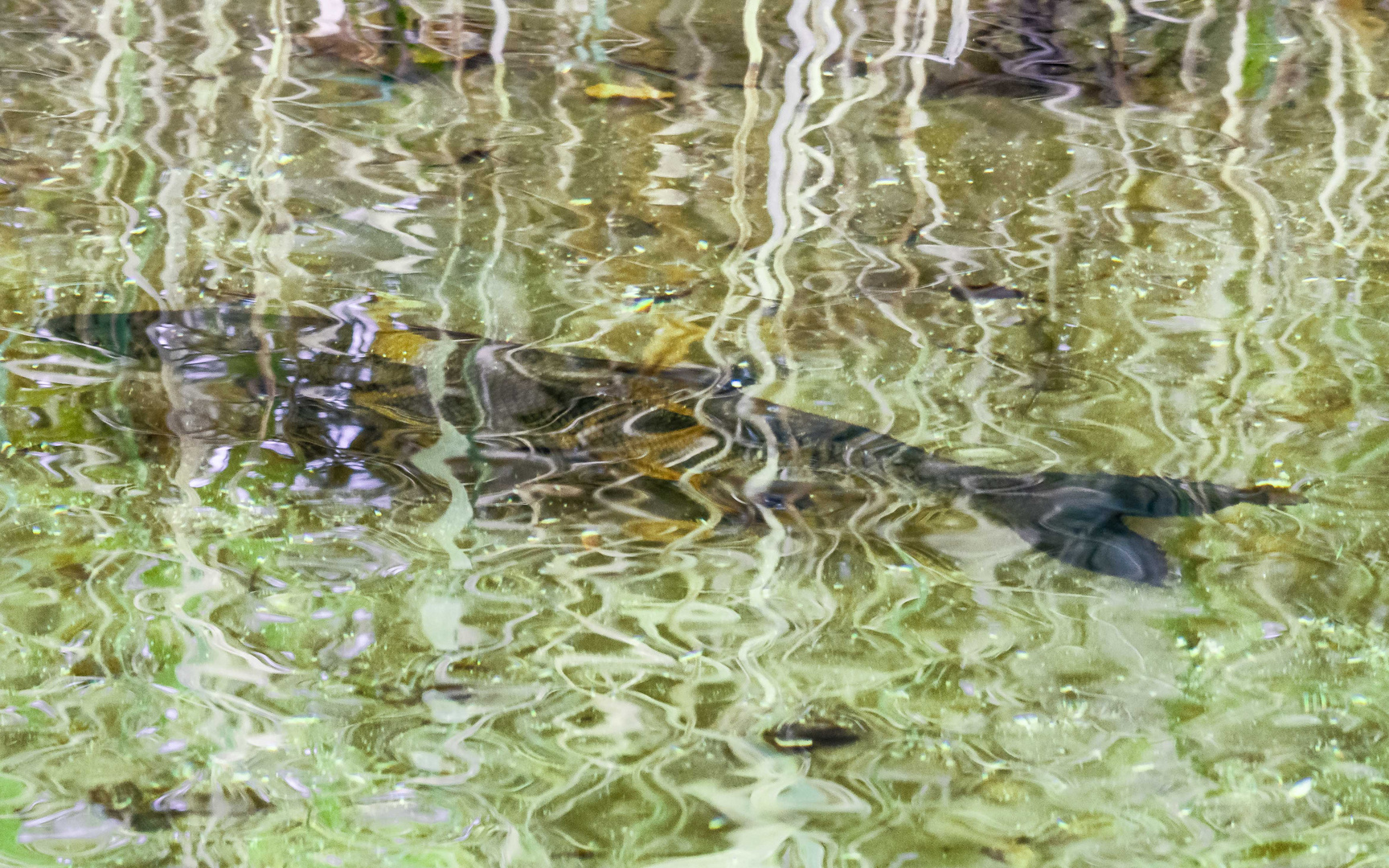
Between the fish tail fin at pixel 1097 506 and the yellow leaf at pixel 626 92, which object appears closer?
the fish tail fin at pixel 1097 506

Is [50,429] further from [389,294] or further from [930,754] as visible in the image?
[930,754]

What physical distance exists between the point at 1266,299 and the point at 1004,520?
726mm

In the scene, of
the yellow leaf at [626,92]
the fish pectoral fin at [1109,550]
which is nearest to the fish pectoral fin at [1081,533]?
the fish pectoral fin at [1109,550]

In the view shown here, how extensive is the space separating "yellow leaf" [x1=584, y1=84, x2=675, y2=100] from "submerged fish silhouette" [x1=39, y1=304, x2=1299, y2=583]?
1.00 metres

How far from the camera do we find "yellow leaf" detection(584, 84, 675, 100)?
2.41 metres

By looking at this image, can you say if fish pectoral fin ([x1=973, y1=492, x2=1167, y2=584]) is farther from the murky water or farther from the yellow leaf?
the yellow leaf

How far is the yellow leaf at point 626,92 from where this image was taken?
2414 mm

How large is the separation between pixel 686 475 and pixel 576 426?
169 millimetres

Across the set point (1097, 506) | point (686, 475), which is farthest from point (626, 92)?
point (1097, 506)

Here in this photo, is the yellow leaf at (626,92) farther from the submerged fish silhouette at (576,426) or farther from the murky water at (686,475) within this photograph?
the submerged fish silhouette at (576,426)

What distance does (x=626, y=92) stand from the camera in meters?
2.44

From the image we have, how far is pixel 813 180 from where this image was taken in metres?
2.06

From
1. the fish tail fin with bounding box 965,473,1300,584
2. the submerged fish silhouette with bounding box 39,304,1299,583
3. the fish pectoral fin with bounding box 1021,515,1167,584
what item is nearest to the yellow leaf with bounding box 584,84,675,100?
the submerged fish silhouette with bounding box 39,304,1299,583

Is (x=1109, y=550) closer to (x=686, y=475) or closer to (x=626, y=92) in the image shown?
(x=686, y=475)
